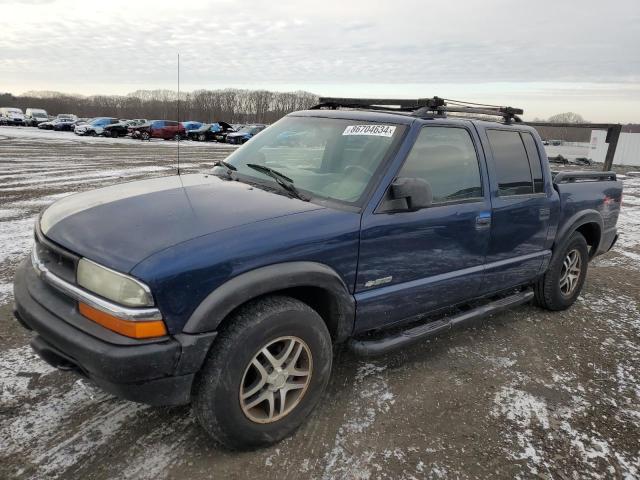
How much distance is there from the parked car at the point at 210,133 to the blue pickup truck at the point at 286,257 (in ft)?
113

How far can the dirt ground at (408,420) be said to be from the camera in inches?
98.0

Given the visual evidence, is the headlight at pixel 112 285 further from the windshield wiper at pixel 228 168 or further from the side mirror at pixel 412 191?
the side mirror at pixel 412 191

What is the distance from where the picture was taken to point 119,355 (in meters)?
2.09

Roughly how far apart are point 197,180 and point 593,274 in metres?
5.45

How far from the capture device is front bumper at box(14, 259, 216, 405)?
6.93ft

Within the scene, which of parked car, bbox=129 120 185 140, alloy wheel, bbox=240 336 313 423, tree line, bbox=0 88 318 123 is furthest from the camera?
tree line, bbox=0 88 318 123

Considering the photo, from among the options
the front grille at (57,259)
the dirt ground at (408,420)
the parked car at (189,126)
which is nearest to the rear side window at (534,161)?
the dirt ground at (408,420)

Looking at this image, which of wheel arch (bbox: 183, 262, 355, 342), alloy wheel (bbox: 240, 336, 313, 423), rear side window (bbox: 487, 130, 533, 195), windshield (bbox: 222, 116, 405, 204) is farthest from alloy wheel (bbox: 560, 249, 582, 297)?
alloy wheel (bbox: 240, 336, 313, 423)

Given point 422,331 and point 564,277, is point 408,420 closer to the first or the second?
point 422,331

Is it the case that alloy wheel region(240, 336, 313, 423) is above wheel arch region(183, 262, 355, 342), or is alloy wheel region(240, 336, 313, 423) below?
below

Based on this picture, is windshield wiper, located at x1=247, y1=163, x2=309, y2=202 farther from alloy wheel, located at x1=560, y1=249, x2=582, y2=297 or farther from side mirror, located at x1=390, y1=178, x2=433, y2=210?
alloy wheel, located at x1=560, y1=249, x2=582, y2=297

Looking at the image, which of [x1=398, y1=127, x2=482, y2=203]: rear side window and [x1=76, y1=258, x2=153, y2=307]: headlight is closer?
[x1=76, y1=258, x2=153, y2=307]: headlight

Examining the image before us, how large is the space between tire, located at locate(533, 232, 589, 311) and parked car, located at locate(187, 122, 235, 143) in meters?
34.1

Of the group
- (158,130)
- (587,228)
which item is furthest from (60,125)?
(587,228)
